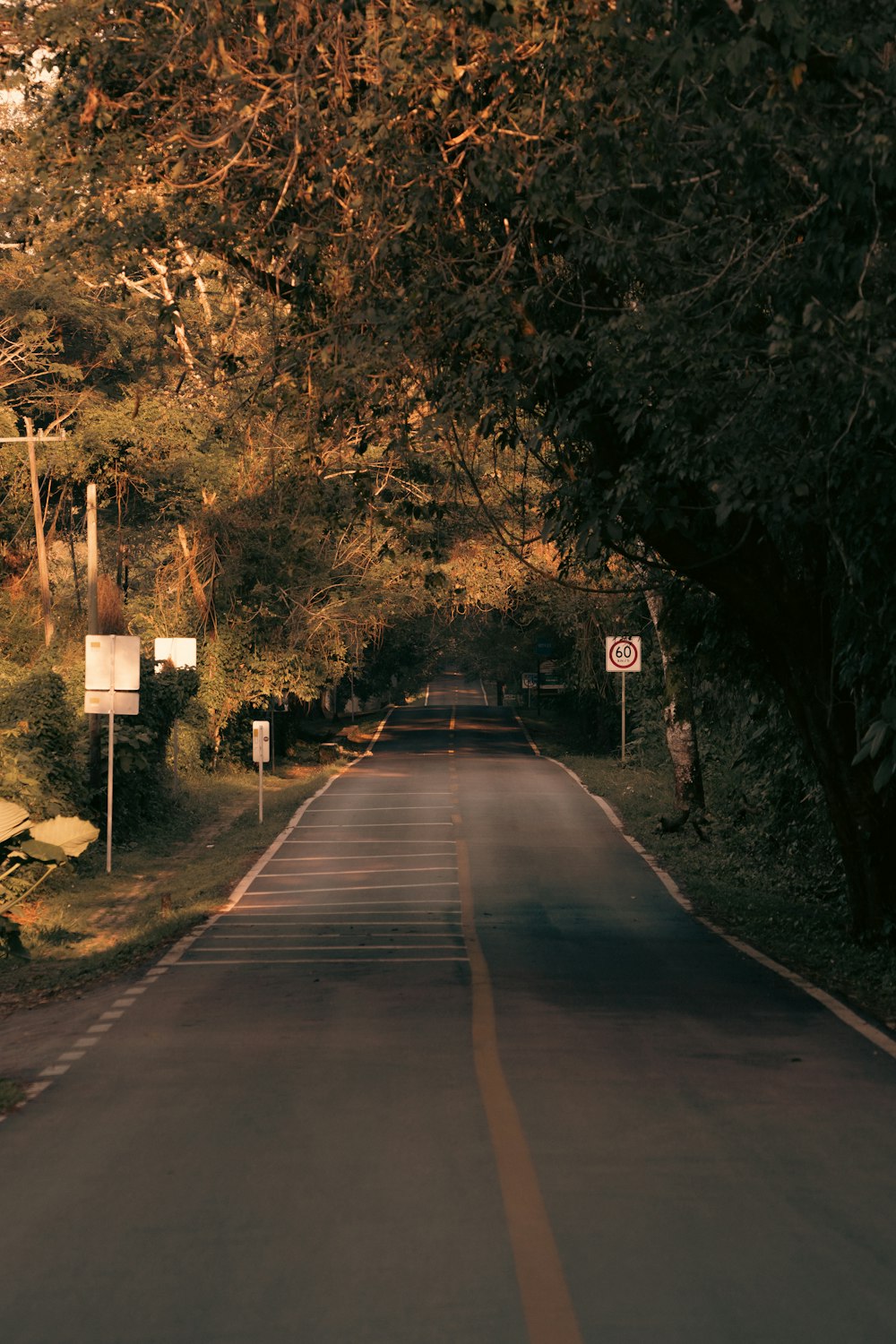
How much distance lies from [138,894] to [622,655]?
1650cm

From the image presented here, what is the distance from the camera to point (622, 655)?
38.5 m

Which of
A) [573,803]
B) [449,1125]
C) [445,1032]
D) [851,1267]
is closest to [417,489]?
[573,803]

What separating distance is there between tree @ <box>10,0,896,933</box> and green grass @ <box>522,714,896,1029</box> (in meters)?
2.51

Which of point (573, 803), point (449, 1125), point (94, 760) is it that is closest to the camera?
point (449, 1125)

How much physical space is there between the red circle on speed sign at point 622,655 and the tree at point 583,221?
887 inches

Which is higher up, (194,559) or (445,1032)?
(194,559)

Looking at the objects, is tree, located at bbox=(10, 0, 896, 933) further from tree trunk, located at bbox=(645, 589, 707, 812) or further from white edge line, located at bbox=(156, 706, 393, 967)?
tree trunk, located at bbox=(645, 589, 707, 812)

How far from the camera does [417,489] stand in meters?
34.4

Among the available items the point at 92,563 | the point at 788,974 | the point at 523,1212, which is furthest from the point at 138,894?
the point at 523,1212

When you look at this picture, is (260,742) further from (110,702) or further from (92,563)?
(110,702)

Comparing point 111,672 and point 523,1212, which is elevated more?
point 111,672

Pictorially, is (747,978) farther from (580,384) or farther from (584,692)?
(584,692)

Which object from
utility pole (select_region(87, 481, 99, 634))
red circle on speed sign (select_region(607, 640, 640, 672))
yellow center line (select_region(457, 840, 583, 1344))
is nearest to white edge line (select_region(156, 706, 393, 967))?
utility pole (select_region(87, 481, 99, 634))

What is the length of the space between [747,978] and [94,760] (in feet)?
60.3
